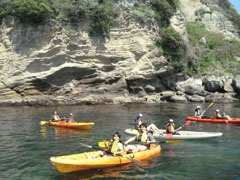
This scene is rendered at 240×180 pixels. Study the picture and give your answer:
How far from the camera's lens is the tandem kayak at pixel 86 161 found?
11672mm

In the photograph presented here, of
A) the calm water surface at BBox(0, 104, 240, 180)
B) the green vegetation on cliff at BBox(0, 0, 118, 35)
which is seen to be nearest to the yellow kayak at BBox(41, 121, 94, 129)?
the calm water surface at BBox(0, 104, 240, 180)

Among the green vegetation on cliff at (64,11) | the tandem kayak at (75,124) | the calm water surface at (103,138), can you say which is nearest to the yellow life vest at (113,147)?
the calm water surface at (103,138)

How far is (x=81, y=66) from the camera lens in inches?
1438

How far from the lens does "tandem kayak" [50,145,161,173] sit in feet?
38.3

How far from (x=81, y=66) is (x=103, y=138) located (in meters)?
18.9

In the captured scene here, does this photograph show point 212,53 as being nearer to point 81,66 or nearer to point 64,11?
point 81,66

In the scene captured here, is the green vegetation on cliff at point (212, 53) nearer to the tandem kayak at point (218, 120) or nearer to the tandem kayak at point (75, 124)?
the tandem kayak at point (218, 120)

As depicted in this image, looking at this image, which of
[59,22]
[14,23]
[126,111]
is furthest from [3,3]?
[126,111]

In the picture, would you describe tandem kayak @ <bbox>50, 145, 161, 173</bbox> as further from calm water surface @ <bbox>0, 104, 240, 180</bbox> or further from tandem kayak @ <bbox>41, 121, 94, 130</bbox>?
tandem kayak @ <bbox>41, 121, 94, 130</bbox>

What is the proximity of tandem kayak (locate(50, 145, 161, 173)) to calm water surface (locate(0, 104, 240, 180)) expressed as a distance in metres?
0.21

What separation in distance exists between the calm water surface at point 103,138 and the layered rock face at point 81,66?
26.3ft

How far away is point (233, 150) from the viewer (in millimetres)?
15750

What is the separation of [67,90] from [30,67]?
428cm

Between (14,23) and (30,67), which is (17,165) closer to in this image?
(30,67)
